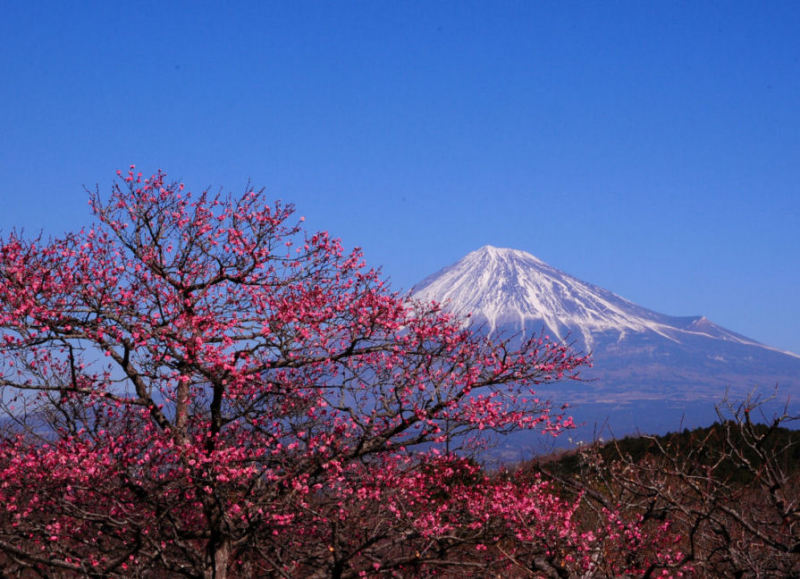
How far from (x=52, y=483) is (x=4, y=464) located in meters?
1.51

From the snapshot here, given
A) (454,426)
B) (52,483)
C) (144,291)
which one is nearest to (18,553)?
(52,483)

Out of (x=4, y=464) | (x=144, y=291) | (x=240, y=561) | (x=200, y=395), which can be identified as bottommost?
(x=240, y=561)

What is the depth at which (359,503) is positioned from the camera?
47.2ft

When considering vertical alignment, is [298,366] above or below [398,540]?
above

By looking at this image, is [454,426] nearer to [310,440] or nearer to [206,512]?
[310,440]

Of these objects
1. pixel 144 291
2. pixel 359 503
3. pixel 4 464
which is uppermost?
pixel 144 291

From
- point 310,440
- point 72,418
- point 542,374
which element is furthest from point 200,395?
point 542,374

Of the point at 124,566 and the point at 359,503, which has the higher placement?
the point at 359,503

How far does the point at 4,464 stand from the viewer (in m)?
14.9

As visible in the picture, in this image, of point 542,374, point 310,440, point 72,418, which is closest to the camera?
point 310,440

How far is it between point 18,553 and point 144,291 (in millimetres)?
4971

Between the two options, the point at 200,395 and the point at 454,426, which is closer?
the point at 454,426

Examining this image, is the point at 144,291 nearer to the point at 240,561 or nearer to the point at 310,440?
the point at 310,440

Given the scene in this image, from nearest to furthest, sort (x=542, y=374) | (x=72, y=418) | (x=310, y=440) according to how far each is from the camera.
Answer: (x=310, y=440) < (x=542, y=374) < (x=72, y=418)
